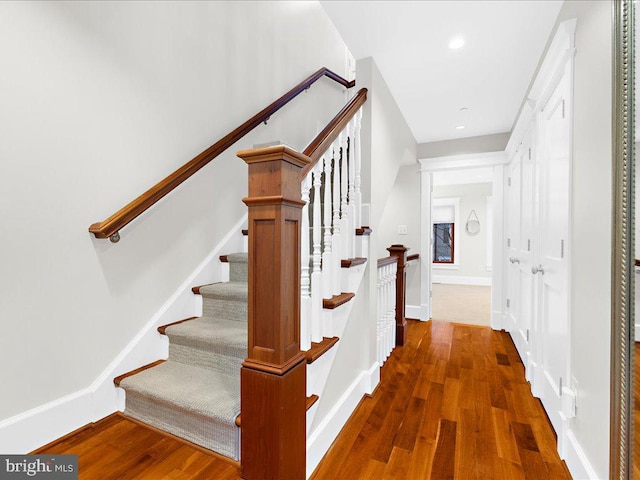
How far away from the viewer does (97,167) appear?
153 cm

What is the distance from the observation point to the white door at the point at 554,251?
1.50 meters

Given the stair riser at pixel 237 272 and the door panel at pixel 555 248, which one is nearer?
the door panel at pixel 555 248

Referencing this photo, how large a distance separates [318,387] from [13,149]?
163cm

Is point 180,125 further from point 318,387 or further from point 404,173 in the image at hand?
point 404,173

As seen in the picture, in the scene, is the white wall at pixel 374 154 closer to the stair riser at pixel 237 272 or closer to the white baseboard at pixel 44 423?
the stair riser at pixel 237 272

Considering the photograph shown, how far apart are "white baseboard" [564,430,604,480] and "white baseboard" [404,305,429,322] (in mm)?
2448

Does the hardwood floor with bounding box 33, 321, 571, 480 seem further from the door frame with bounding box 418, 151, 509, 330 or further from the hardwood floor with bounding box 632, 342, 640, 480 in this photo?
the door frame with bounding box 418, 151, 509, 330

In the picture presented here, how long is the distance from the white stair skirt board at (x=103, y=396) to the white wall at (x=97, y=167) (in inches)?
1.6

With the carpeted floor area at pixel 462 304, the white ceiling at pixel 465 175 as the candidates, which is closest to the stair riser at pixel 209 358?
the carpeted floor area at pixel 462 304

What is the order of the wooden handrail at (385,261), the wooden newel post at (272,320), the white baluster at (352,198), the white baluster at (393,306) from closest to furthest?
the wooden newel post at (272,320) < the white baluster at (352,198) < the wooden handrail at (385,261) < the white baluster at (393,306)

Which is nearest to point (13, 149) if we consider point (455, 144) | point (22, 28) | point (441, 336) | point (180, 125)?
point (22, 28)

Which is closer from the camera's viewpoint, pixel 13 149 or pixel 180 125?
pixel 13 149

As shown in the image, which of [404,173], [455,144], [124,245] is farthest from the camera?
[404,173]

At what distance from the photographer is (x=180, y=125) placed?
195 centimetres
